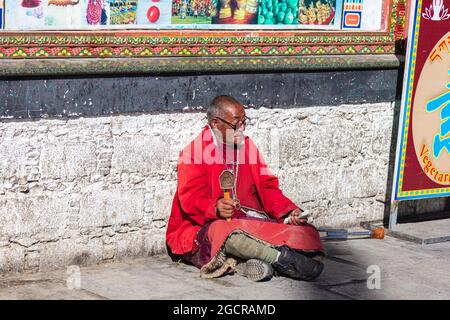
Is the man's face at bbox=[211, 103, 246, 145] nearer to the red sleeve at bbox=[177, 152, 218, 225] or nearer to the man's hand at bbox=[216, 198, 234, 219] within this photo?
the red sleeve at bbox=[177, 152, 218, 225]

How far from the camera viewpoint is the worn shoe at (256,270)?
20.6 ft

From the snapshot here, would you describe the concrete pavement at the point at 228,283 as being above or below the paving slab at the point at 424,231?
below

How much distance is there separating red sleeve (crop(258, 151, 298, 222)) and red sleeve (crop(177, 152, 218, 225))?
16.5 inches

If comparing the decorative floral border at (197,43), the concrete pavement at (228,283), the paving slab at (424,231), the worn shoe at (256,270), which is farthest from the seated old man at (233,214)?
the paving slab at (424,231)

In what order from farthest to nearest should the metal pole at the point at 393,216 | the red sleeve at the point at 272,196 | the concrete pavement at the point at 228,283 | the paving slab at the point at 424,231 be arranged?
the metal pole at the point at 393,216, the paving slab at the point at 424,231, the red sleeve at the point at 272,196, the concrete pavement at the point at 228,283

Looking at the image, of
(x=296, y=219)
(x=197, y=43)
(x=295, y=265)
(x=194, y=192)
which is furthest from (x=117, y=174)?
(x=295, y=265)

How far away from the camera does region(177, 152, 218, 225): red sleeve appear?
656 cm

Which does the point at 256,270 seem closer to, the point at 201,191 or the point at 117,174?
the point at 201,191

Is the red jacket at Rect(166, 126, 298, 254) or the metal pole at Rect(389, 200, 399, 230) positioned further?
the metal pole at Rect(389, 200, 399, 230)

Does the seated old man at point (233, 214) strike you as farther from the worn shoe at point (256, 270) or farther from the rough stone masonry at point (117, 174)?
the rough stone masonry at point (117, 174)

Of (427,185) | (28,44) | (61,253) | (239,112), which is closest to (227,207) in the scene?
(239,112)

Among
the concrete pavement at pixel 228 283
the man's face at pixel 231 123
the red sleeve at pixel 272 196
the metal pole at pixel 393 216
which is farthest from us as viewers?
the metal pole at pixel 393 216

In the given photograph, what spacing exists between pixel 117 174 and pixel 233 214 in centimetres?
77

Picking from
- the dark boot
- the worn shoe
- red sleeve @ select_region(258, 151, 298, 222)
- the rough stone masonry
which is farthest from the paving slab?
the worn shoe
